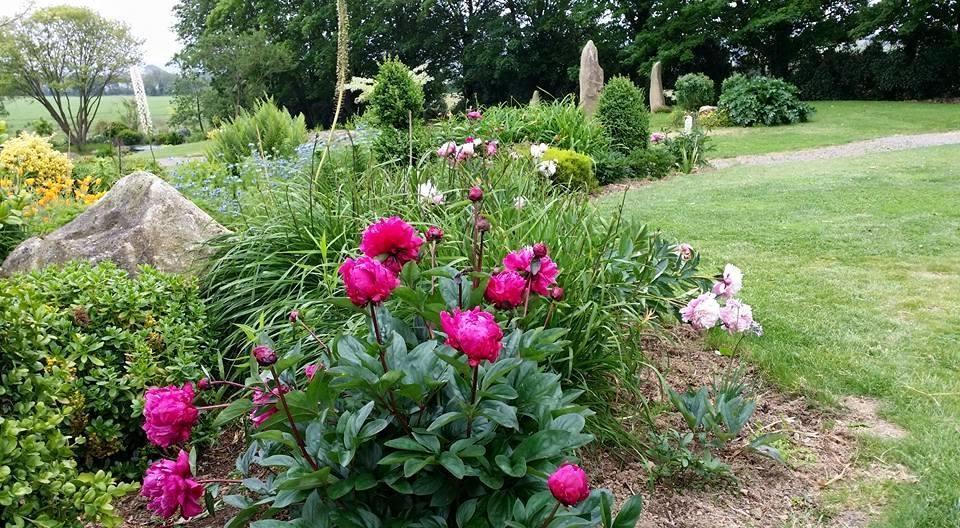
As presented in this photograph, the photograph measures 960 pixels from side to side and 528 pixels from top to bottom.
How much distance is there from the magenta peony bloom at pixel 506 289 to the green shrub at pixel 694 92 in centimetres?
1715

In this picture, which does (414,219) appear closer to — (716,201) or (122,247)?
(122,247)

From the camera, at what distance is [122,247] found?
117 inches

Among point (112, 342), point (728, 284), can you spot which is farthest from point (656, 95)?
point (112, 342)

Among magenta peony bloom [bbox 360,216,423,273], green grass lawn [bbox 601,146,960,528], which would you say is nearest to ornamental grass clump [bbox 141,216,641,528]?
magenta peony bloom [bbox 360,216,423,273]

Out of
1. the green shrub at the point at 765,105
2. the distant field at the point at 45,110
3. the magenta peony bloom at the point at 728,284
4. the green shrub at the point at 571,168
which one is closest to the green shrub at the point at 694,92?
the green shrub at the point at 765,105

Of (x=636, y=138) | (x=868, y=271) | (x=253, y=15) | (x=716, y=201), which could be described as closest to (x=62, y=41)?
(x=253, y=15)

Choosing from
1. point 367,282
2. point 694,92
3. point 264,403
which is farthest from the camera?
point 694,92

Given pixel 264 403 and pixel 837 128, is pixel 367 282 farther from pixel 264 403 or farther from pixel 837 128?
pixel 837 128

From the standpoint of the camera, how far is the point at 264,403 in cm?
143

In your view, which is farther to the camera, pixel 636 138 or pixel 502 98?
pixel 502 98

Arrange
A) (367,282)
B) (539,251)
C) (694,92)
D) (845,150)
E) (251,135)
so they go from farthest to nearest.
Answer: (694,92)
(845,150)
(251,135)
(539,251)
(367,282)

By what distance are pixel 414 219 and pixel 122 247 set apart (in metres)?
1.38

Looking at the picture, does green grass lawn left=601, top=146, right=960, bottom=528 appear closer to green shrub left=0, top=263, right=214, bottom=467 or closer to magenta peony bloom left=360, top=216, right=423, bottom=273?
magenta peony bloom left=360, top=216, right=423, bottom=273

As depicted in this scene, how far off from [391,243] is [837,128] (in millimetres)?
14565
